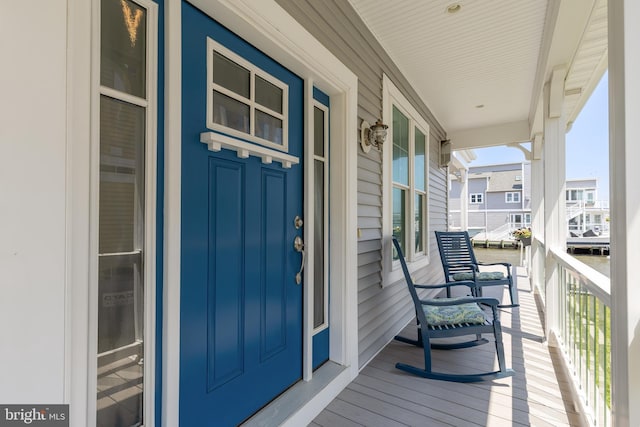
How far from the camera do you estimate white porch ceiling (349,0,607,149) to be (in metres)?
2.39

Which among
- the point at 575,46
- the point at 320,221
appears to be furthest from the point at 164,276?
the point at 575,46

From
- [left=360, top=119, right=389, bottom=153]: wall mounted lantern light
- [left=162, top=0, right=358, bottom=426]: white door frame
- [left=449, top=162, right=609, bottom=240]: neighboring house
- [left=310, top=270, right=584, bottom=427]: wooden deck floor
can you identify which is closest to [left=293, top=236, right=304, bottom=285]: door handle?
[left=162, top=0, right=358, bottom=426]: white door frame

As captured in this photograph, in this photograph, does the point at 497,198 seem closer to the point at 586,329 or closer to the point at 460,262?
the point at 460,262

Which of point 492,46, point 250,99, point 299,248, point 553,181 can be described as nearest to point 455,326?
point 299,248

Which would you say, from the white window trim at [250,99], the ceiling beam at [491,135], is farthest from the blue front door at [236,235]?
the ceiling beam at [491,135]

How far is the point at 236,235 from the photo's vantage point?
5.24ft

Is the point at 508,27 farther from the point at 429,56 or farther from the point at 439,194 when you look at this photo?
the point at 439,194

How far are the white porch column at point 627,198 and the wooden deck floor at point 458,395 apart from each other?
3.22 ft

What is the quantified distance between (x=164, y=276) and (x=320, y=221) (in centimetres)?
127

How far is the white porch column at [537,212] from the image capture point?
4.95m

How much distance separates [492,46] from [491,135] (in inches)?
120

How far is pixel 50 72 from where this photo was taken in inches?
32.7

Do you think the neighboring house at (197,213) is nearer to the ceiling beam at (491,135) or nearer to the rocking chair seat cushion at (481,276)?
the rocking chair seat cushion at (481,276)

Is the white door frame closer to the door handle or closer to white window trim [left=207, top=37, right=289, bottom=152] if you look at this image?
white window trim [left=207, top=37, right=289, bottom=152]
